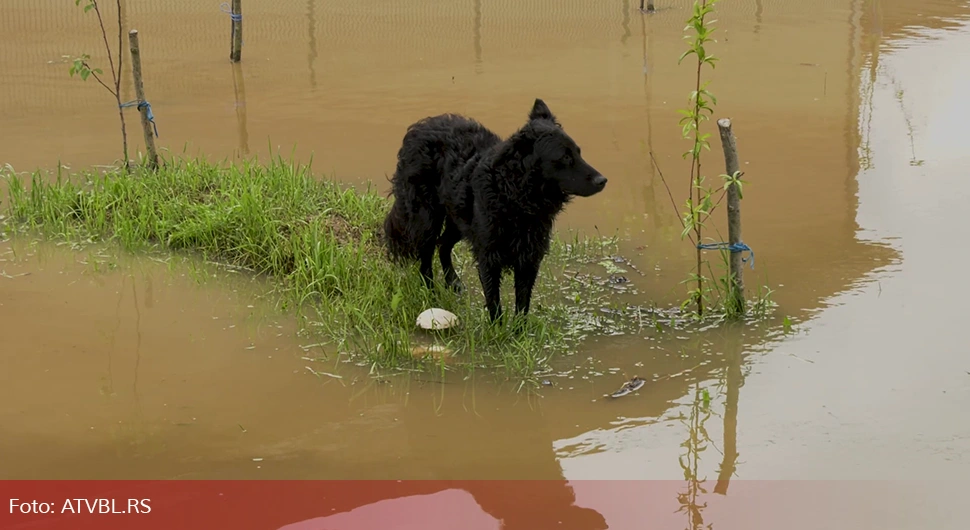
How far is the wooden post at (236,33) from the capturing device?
12203mm

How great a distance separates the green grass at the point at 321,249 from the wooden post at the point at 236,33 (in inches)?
170

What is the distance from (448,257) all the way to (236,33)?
717cm

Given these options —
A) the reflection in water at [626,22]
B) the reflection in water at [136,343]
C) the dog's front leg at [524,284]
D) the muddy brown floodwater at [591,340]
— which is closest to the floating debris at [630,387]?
the muddy brown floodwater at [591,340]

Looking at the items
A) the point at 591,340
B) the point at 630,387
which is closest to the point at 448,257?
the point at 591,340

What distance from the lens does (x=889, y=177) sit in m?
8.78

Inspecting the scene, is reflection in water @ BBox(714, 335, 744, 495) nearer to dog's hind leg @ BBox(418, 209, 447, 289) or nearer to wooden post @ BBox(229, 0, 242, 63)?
dog's hind leg @ BBox(418, 209, 447, 289)

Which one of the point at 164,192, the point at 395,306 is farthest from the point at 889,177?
the point at 164,192

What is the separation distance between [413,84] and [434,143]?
595cm

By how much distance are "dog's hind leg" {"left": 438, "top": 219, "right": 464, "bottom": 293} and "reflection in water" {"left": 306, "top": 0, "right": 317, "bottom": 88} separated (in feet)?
19.4

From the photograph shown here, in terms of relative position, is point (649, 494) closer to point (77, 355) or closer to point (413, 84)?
point (77, 355)

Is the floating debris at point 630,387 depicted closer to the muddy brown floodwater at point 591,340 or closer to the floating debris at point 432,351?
the muddy brown floodwater at point 591,340

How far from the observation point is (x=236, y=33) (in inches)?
488

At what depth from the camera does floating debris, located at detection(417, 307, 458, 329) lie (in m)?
5.73

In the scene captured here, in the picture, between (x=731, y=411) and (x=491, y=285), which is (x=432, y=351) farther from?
(x=731, y=411)
